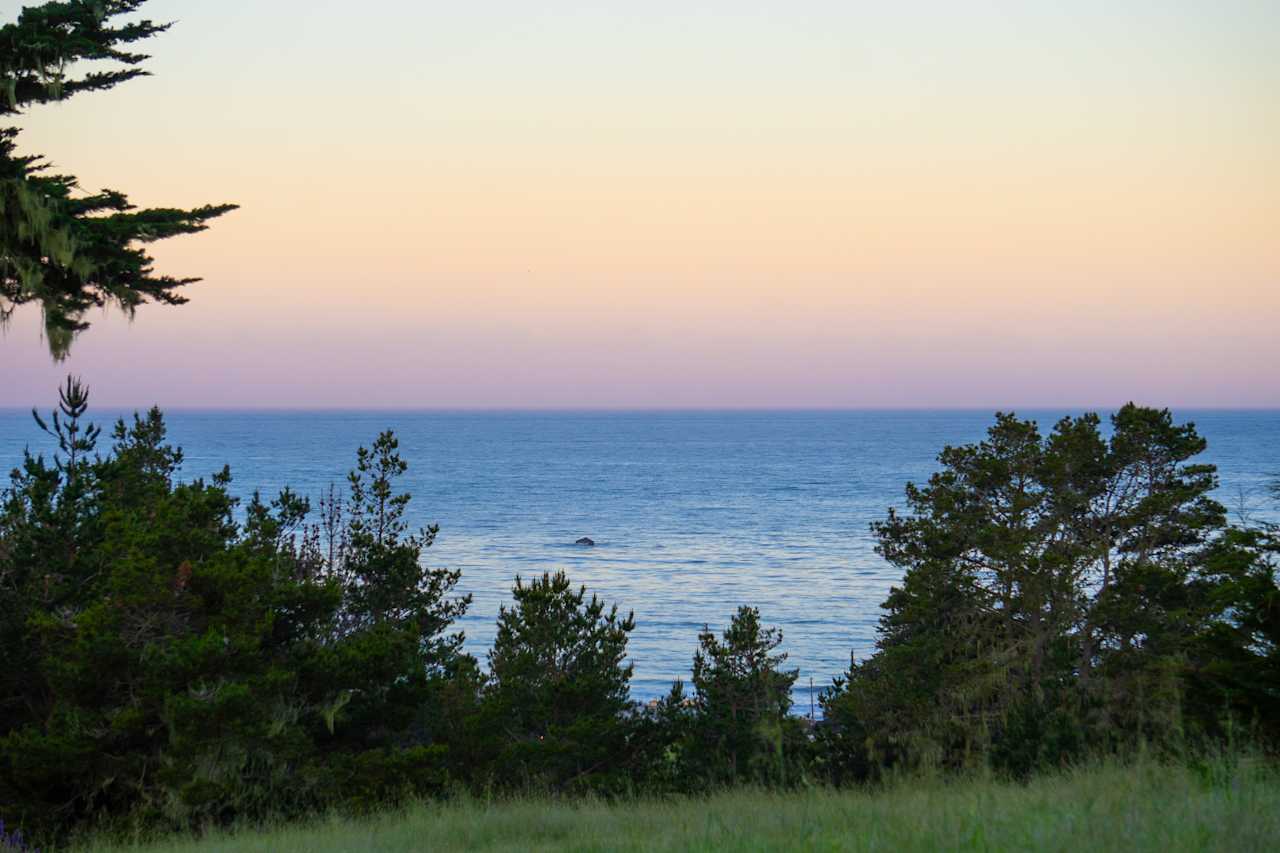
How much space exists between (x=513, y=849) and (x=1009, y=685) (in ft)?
51.8

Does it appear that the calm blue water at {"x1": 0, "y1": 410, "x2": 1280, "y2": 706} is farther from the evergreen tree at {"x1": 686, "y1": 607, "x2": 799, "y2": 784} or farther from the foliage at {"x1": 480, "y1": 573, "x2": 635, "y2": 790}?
the foliage at {"x1": 480, "y1": 573, "x2": 635, "y2": 790}

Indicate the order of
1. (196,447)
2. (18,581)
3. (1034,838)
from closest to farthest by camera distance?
(1034,838)
(18,581)
(196,447)

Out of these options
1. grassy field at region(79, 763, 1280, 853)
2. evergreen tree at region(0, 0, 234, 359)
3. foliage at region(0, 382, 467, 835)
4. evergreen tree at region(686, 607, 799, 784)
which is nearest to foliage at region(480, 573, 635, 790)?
evergreen tree at region(686, 607, 799, 784)

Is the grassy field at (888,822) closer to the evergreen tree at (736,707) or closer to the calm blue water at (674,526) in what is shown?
the calm blue water at (674,526)

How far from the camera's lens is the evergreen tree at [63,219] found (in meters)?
7.93

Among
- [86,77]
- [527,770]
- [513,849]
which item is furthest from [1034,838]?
[527,770]

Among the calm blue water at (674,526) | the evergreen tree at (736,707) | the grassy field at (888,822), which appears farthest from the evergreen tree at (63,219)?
the evergreen tree at (736,707)

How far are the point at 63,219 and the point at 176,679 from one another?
6981 millimetres

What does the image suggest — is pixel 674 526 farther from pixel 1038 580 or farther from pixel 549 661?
pixel 549 661

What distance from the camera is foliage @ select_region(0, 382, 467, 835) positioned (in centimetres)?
1256

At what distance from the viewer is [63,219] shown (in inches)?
313

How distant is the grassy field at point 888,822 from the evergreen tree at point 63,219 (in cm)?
464

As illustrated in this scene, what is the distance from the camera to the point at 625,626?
67.1 feet

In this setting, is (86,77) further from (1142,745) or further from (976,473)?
(976,473)
